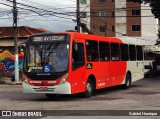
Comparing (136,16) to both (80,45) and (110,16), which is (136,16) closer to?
(110,16)

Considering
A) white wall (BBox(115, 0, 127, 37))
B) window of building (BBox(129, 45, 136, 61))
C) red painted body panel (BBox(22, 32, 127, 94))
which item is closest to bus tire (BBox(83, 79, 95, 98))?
red painted body panel (BBox(22, 32, 127, 94))

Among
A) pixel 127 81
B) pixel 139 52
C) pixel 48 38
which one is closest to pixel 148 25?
pixel 139 52

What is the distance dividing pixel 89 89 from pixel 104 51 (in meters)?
2.55

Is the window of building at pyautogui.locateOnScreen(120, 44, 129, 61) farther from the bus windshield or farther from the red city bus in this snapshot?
the bus windshield

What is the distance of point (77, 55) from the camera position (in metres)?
17.1

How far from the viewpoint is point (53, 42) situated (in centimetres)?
1698

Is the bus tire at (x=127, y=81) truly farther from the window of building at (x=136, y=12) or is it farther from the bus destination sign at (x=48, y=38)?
the window of building at (x=136, y=12)

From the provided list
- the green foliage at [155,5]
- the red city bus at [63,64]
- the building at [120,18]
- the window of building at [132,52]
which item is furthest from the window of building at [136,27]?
the red city bus at [63,64]

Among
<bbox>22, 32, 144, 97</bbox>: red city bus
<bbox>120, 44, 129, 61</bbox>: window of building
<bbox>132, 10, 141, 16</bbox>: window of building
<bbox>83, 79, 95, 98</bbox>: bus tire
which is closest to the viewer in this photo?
<bbox>22, 32, 144, 97</bbox>: red city bus

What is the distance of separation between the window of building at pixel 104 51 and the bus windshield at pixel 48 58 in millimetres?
3192

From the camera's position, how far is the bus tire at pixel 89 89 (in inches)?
707

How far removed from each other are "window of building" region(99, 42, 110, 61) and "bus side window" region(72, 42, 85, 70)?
7.06 feet

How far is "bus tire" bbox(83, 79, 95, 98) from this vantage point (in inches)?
707

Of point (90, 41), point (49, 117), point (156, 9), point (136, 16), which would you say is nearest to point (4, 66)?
point (156, 9)
